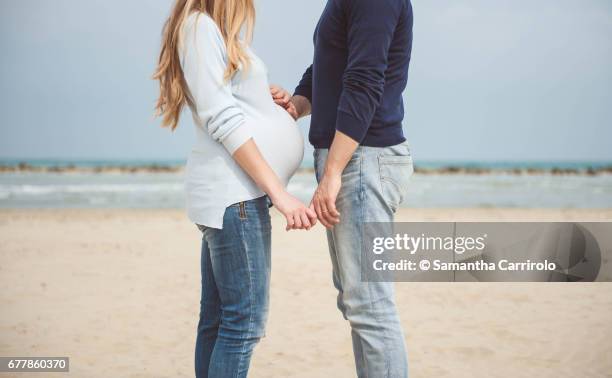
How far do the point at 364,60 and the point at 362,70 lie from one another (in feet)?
0.10

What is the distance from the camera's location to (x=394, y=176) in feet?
6.72

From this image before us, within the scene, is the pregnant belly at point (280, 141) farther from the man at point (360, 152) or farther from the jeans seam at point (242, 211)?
the jeans seam at point (242, 211)

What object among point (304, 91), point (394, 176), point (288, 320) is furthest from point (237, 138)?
point (288, 320)

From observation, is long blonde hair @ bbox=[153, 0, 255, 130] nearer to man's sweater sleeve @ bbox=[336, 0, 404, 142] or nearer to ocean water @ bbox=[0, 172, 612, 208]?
man's sweater sleeve @ bbox=[336, 0, 404, 142]

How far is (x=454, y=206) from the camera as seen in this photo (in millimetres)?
16359

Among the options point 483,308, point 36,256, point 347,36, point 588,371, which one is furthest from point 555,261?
point 36,256

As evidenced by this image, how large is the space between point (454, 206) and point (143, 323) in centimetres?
1271

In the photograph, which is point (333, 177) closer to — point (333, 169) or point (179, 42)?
point (333, 169)

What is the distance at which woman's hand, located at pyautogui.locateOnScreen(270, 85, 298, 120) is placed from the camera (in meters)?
2.25

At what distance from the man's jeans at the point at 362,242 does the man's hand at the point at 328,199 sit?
0.05 m

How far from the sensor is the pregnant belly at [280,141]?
2012 mm

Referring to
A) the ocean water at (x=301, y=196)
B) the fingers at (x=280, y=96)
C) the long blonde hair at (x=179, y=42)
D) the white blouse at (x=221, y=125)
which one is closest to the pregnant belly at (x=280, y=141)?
the white blouse at (x=221, y=125)

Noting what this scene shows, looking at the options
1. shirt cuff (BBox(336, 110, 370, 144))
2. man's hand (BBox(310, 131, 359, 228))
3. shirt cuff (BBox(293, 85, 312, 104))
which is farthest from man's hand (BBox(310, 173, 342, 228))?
shirt cuff (BBox(293, 85, 312, 104))

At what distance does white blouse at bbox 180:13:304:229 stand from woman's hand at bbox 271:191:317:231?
0.30ft
